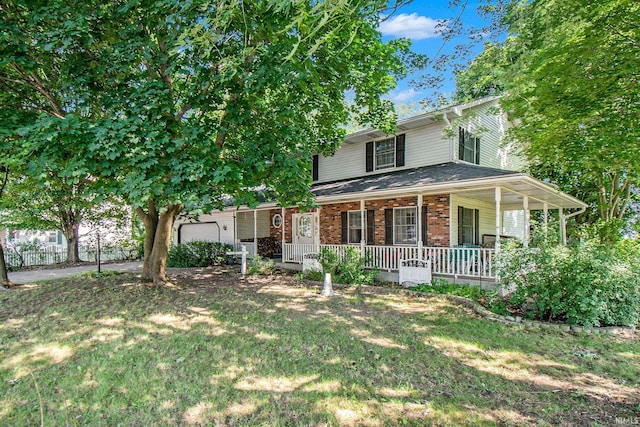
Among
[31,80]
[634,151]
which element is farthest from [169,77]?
[634,151]

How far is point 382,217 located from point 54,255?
669 inches

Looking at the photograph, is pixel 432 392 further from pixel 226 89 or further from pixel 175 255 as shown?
pixel 175 255

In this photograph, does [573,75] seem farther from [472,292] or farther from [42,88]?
[42,88]

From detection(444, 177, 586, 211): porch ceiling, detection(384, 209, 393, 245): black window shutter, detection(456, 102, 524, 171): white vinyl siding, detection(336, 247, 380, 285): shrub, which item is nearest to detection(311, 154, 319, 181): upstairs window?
detection(384, 209, 393, 245): black window shutter

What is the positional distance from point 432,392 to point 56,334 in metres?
5.87

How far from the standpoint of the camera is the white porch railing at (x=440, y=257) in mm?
9039

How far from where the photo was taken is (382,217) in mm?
12336

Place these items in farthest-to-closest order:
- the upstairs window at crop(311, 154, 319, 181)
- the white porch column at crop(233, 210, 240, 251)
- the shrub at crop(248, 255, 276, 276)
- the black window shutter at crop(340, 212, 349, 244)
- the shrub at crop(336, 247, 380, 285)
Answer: the white porch column at crop(233, 210, 240, 251) < the upstairs window at crop(311, 154, 319, 181) < the black window shutter at crop(340, 212, 349, 244) < the shrub at crop(248, 255, 276, 276) < the shrub at crop(336, 247, 380, 285)

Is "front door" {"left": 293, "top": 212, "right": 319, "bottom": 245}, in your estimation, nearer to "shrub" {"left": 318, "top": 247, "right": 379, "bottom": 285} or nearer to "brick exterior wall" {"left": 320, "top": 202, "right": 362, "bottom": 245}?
"brick exterior wall" {"left": 320, "top": 202, "right": 362, "bottom": 245}

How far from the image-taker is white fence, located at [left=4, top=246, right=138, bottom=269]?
15555 millimetres

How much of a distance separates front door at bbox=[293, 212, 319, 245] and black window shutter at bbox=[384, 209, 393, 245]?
140 inches

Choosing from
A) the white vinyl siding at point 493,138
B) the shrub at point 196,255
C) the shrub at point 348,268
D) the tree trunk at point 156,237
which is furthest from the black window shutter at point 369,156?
the tree trunk at point 156,237

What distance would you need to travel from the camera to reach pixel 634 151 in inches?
403

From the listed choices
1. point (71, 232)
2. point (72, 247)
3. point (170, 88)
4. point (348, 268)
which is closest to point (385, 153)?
point (348, 268)
